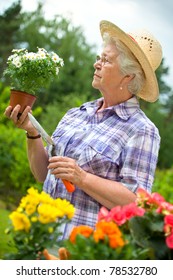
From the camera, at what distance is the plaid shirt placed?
2648mm

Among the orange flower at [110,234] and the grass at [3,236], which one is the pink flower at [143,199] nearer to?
the orange flower at [110,234]

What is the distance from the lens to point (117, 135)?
2.74 metres

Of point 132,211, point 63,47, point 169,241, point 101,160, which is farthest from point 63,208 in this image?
point 63,47

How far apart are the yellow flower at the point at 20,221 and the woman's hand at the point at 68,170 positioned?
90cm

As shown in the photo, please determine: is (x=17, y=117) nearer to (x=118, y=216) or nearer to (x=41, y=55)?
(x=41, y=55)

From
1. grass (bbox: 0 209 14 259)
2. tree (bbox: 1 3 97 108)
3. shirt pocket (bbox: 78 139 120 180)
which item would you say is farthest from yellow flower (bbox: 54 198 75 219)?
tree (bbox: 1 3 97 108)

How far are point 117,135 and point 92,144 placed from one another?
130mm

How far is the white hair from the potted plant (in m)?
0.29

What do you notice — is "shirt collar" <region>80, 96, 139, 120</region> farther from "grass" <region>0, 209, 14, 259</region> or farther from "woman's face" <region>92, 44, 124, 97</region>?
"grass" <region>0, 209, 14, 259</region>

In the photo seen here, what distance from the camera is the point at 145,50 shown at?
114 inches
